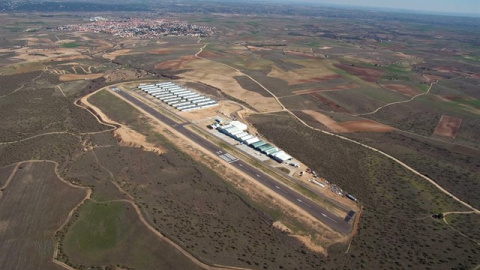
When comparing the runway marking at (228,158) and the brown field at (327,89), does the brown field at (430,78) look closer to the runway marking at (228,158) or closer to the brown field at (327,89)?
the brown field at (327,89)

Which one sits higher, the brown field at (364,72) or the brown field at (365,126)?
the brown field at (364,72)

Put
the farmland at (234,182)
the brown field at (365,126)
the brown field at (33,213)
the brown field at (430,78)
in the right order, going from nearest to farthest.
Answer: the brown field at (33,213), the farmland at (234,182), the brown field at (365,126), the brown field at (430,78)

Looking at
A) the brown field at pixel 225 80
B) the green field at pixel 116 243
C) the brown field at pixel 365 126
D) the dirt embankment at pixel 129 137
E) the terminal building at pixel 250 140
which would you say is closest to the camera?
the green field at pixel 116 243

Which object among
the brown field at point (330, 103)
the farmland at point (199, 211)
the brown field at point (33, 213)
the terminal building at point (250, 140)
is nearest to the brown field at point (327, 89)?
the brown field at point (330, 103)

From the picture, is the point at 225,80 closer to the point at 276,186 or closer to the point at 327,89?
the point at 327,89

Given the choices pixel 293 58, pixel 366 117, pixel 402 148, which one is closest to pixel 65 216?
pixel 402 148

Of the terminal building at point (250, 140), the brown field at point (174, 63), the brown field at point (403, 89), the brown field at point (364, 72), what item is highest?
the terminal building at point (250, 140)

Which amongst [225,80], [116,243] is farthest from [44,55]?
[116,243]
